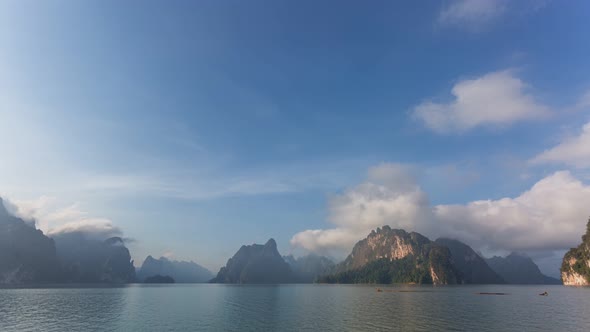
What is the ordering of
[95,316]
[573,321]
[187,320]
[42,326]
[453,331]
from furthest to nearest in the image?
[95,316] < [187,320] < [573,321] < [42,326] < [453,331]

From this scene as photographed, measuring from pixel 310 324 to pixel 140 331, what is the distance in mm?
37712

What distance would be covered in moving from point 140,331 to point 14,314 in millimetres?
53712

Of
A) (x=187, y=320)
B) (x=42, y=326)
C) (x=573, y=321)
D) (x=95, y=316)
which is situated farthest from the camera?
(x=95, y=316)

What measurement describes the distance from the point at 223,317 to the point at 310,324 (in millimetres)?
29167

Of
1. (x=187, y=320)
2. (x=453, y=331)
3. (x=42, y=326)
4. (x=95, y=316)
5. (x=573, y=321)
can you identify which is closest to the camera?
(x=453, y=331)

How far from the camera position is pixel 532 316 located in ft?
310

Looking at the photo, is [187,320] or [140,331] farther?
[187,320]

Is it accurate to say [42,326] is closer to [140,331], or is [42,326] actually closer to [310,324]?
[140,331]

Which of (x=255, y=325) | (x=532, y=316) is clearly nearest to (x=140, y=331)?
(x=255, y=325)

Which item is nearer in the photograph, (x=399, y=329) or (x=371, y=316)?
(x=399, y=329)

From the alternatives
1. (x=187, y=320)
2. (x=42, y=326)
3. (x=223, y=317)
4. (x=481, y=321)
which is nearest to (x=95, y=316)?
(x=42, y=326)

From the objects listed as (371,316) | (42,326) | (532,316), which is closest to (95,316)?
(42,326)

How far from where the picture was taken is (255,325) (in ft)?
263

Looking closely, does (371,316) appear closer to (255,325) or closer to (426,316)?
(426,316)
